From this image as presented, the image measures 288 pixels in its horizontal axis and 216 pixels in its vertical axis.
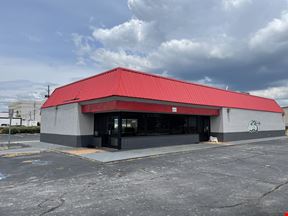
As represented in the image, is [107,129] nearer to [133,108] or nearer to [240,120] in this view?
[133,108]

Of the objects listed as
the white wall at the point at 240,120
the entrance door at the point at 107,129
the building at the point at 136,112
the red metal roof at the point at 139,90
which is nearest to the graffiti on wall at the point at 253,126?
the white wall at the point at 240,120

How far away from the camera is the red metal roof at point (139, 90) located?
14328mm

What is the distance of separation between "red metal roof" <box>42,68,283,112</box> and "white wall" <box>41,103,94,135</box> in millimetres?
571

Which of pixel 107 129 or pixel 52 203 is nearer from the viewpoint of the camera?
pixel 52 203

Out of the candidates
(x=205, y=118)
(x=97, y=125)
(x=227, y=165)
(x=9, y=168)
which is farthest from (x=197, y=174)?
(x=205, y=118)

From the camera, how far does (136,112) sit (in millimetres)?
15797

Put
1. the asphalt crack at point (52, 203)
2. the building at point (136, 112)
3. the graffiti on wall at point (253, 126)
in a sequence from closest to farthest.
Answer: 1. the asphalt crack at point (52, 203)
2. the building at point (136, 112)
3. the graffiti on wall at point (253, 126)

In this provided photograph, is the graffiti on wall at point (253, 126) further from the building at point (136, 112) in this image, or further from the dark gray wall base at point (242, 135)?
the building at point (136, 112)

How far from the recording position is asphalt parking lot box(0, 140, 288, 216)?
504cm

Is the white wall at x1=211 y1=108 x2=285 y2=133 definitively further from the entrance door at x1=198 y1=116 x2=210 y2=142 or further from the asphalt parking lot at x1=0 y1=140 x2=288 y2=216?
the asphalt parking lot at x1=0 y1=140 x2=288 y2=216

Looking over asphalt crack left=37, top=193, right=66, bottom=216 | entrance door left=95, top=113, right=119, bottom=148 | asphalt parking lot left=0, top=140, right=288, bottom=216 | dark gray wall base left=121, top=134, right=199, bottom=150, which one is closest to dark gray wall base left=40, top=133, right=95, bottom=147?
entrance door left=95, top=113, right=119, bottom=148

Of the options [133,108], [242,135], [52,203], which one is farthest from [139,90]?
[242,135]

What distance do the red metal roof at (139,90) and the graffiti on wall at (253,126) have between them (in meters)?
2.55

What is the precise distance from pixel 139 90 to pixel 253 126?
1720 centimetres
